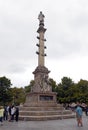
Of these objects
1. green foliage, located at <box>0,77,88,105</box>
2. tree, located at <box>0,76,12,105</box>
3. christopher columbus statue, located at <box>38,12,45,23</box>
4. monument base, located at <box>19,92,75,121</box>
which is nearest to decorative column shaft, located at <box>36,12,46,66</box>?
christopher columbus statue, located at <box>38,12,45,23</box>

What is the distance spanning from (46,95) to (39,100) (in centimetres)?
133

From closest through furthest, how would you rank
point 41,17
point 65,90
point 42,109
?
point 42,109 → point 41,17 → point 65,90

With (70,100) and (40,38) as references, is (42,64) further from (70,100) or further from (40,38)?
(70,100)

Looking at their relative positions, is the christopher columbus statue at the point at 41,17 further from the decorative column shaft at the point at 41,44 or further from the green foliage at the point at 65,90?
the green foliage at the point at 65,90

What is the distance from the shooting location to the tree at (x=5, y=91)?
78.4 metres

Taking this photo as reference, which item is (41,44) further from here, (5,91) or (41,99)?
(5,91)

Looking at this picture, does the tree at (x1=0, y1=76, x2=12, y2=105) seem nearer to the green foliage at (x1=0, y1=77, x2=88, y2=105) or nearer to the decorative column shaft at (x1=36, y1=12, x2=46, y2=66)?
the green foliage at (x1=0, y1=77, x2=88, y2=105)

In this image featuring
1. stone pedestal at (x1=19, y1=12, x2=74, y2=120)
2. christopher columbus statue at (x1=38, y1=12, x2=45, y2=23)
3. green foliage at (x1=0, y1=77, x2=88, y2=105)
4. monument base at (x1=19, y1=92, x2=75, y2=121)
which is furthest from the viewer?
green foliage at (x1=0, y1=77, x2=88, y2=105)

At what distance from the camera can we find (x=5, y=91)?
79875 mm

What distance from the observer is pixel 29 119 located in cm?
2778

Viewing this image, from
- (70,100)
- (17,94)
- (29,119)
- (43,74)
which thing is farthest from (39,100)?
(17,94)

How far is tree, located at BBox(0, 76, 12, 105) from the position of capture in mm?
78438

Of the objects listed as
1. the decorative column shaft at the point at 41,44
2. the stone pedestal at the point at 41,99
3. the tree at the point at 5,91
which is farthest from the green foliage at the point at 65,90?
the stone pedestal at the point at 41,99

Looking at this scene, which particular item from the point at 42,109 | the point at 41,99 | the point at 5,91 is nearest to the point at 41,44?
the point at 41,99
